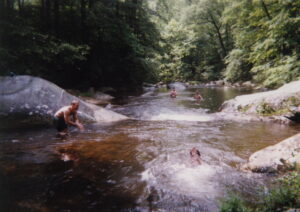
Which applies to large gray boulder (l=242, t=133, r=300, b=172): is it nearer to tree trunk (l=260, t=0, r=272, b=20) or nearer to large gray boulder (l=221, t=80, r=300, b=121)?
large gray boulder (l=221, t=80, r=300, b=121)

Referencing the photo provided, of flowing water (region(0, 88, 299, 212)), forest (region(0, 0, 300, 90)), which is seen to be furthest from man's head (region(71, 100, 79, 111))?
forest (region(0, 0, 300, 90))

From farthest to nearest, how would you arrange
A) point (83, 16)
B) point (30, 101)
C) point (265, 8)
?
point (83, 16)
point (265, 8)
point (30, 101)

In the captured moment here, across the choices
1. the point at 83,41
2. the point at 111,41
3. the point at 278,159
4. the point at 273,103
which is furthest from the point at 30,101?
the point at 111,41

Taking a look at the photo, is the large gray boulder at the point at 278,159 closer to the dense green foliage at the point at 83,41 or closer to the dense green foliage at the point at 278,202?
the dense green foliage at the point at 278,202

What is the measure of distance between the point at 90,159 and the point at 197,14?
35814mm

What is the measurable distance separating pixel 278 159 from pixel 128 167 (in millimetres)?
2761

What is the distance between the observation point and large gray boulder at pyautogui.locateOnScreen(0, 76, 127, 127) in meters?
7.08

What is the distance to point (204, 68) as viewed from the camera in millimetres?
35625

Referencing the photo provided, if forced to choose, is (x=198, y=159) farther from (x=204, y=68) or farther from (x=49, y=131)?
(x=204, y=68)

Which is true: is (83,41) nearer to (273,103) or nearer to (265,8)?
(265,8)

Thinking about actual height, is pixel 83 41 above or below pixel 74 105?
above

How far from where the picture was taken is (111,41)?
17109mm

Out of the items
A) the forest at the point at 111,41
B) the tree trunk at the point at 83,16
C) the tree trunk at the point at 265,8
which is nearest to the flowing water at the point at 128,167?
the forest at the point at 111,41

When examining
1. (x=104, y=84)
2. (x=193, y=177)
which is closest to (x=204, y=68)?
(x=104, y=84)
